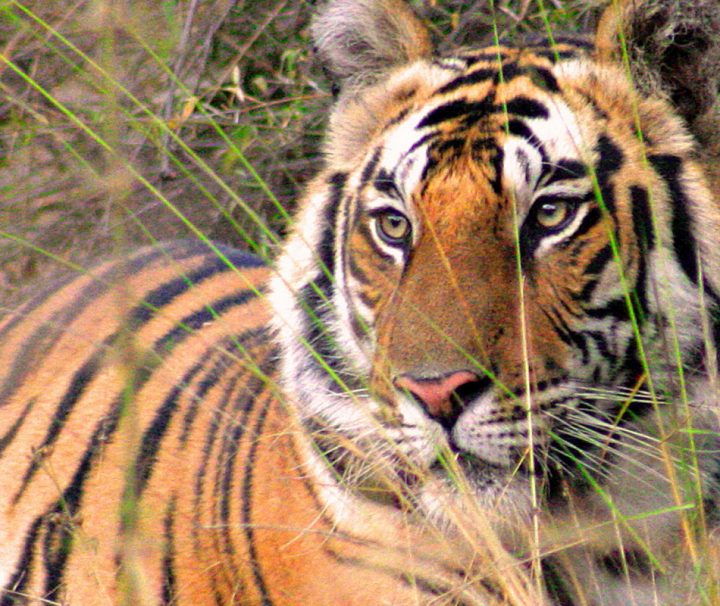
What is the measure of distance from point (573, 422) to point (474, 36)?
240 centimetres

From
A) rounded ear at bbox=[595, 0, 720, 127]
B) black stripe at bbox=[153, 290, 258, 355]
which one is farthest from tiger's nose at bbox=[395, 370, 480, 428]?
black stripe at bbox=[153, 290, 258, 355]

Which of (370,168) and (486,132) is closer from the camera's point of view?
(486,132)

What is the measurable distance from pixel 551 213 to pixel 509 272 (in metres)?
0.15

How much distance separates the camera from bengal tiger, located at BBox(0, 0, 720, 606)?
1.68 metres

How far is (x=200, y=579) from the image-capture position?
2.13 meters

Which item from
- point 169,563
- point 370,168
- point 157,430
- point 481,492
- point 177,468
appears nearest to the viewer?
point 481,492

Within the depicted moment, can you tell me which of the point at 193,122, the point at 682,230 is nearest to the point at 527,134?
the point at 682,230

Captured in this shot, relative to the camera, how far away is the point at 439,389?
1597 mm

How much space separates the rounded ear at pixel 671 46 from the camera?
1.86m

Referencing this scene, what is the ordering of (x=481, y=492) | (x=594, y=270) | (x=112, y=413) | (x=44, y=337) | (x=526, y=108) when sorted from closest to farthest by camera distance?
1. (x=481, y=492)
2. (x=594, y=270)
3. (x=526, y=108)
4. (x=112, y=413)
5. (x=44, y=337)

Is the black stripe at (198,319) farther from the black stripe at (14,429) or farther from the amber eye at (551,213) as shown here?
the amber eye at (551,213)

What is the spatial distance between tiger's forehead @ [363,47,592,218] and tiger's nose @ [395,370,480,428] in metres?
0.36

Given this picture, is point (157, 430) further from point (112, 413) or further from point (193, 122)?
point (193, 122)

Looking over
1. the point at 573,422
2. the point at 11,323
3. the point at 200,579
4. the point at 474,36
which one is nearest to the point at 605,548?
the point at 573,422
